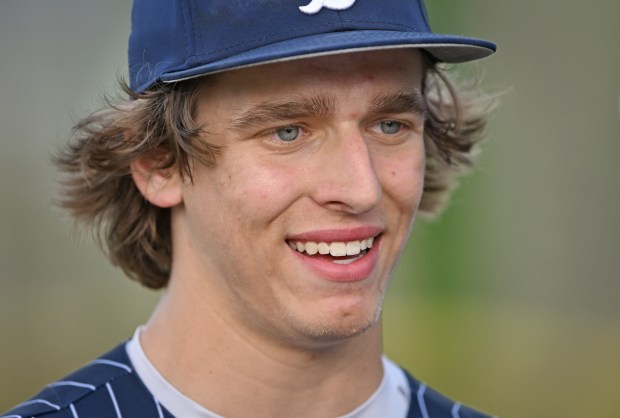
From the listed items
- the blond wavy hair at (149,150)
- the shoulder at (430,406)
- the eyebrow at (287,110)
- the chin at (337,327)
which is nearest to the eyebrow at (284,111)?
the eyebrow at (287,110)

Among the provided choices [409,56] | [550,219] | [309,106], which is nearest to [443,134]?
[409,56]

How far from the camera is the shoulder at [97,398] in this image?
2.38 meters

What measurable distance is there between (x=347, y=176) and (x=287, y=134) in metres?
0.17

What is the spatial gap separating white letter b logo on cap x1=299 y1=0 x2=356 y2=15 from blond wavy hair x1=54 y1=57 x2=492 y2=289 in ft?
1.01

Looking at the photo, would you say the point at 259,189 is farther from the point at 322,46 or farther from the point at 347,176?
the point at 322,46

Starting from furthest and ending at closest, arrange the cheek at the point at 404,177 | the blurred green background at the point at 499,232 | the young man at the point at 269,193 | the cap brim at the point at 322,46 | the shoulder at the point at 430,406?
1. the blurred green background at the point at 499,232
2. the shoulder at the point at 430,406
3. the cheek at the point at 404,177
4. the young man at the point at 269,193
5. the cap brim at the point at 322,46

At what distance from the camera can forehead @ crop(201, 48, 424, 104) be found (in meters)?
2.27

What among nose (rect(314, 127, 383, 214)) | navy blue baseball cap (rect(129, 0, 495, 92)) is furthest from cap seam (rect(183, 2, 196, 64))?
nose (rect(314, 127, 383, 214))

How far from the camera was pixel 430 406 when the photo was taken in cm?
271

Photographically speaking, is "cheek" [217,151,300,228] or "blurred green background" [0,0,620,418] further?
"blurred green background" [0,0,620,418]

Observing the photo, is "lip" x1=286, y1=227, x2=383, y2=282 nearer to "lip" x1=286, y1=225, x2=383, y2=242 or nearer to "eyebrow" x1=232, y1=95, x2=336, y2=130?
"lip" x1=286, y1=225, x2=383, y2=242

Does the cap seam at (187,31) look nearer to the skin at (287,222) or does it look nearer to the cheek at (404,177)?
the skin at (287,222)

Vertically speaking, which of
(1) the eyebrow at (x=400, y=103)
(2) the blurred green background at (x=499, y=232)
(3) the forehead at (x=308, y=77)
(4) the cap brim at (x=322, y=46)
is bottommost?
(2) the blurred green background at (x=499, y=232)

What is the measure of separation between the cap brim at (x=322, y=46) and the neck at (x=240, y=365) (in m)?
0.57
